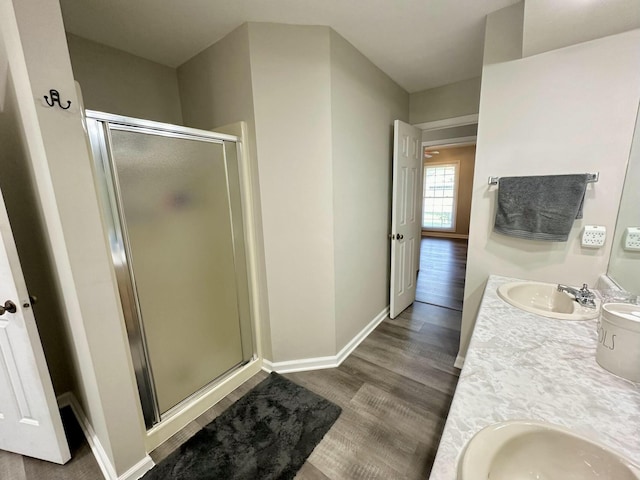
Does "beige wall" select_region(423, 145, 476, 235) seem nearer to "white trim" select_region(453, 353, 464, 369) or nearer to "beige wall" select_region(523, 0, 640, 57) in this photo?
"white trim" select_region(453, 353, 464, 369)

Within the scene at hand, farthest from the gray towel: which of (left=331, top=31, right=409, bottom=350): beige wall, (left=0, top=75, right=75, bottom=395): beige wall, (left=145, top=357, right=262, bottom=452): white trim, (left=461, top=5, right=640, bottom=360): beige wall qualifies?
(left=0, top=75, right=75, bottom=395): beige wall

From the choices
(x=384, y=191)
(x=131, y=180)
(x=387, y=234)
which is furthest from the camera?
(x=387, y=234)

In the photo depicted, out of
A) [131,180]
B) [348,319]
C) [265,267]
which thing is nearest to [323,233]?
[265,267]

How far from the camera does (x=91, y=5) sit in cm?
146

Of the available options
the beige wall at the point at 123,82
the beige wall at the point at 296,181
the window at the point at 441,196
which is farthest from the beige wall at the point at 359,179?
the window at the point at 441,196

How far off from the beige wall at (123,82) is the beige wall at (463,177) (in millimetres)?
6603

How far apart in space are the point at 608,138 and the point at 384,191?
1.52 meters

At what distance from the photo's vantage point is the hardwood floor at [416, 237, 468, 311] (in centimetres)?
332

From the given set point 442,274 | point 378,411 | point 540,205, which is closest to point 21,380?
point 378,411

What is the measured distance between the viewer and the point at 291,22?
1626 millimetres

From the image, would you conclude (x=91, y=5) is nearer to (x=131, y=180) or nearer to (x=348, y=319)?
(x=131, y=180)

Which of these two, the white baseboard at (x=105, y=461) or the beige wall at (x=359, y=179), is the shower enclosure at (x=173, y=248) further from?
the beige wall at (x=359, y=179)

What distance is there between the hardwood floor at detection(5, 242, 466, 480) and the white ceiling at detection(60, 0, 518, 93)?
250cm

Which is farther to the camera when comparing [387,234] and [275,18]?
[387,234]
